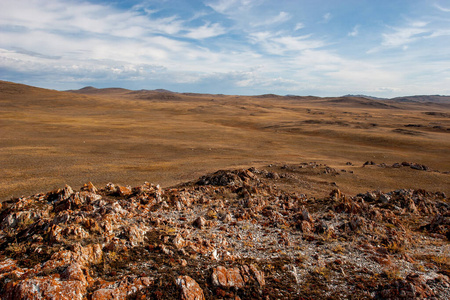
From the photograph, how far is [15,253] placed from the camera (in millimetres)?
7902

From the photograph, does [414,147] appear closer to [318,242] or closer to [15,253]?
Result: [318,242]

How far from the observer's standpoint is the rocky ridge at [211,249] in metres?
7.21

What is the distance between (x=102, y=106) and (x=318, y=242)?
124m

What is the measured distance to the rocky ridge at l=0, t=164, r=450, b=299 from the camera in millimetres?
7215

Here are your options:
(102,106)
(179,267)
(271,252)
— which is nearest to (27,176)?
(179,267)

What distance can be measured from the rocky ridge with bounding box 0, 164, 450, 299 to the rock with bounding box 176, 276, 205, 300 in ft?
0.09

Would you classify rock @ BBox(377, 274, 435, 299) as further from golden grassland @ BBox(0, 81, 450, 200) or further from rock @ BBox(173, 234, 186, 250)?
golden grassland @ BBox(0, 81, 450, 200)

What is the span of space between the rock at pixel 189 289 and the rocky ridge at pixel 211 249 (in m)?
0.03

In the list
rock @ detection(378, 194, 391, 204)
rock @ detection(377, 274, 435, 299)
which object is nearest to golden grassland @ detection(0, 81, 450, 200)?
rock @ detection(378, 194, 391, 204)

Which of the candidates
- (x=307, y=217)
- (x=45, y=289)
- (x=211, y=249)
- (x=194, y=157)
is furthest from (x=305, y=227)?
(x=194, y=157)

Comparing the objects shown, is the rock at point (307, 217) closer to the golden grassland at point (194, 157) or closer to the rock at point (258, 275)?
the rock at point (258, 275)

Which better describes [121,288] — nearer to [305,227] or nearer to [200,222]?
[200,222]

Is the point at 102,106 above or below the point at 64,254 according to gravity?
above

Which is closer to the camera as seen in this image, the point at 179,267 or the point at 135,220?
the point at 179,267
